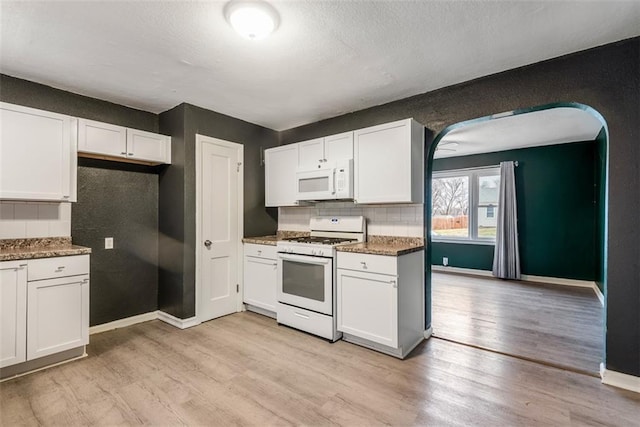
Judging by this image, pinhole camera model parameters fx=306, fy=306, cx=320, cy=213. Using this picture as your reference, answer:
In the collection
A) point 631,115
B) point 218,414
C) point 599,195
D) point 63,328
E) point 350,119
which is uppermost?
point 350,119

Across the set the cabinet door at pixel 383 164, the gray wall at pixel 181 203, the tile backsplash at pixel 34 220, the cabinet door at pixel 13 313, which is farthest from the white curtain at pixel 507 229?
the cabinet door at pixel 13 313

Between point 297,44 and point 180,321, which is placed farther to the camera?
point 180,321

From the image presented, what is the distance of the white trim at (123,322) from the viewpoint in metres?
3.20

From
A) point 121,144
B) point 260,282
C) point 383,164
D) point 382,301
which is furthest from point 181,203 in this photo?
point 382,301

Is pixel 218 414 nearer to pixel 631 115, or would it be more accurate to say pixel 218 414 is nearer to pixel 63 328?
pixel 63 328

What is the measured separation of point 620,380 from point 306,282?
255 centimetres

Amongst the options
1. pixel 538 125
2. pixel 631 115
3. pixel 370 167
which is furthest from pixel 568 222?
pixel 370 167

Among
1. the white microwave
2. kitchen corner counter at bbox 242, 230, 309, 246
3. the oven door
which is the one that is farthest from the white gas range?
the white microwave

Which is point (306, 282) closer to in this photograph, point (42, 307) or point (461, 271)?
point (42, 307)

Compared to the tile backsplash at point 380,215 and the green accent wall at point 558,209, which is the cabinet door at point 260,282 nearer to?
the tile backsplash at point 380,215

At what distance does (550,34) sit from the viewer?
2.10 meters

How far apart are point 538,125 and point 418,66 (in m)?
2.85

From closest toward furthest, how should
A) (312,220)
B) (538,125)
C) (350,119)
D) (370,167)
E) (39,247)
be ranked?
(39,247) → (370,167) → (350,119) → (312,220) → (538,125)

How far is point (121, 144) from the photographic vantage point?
3.18 metres
